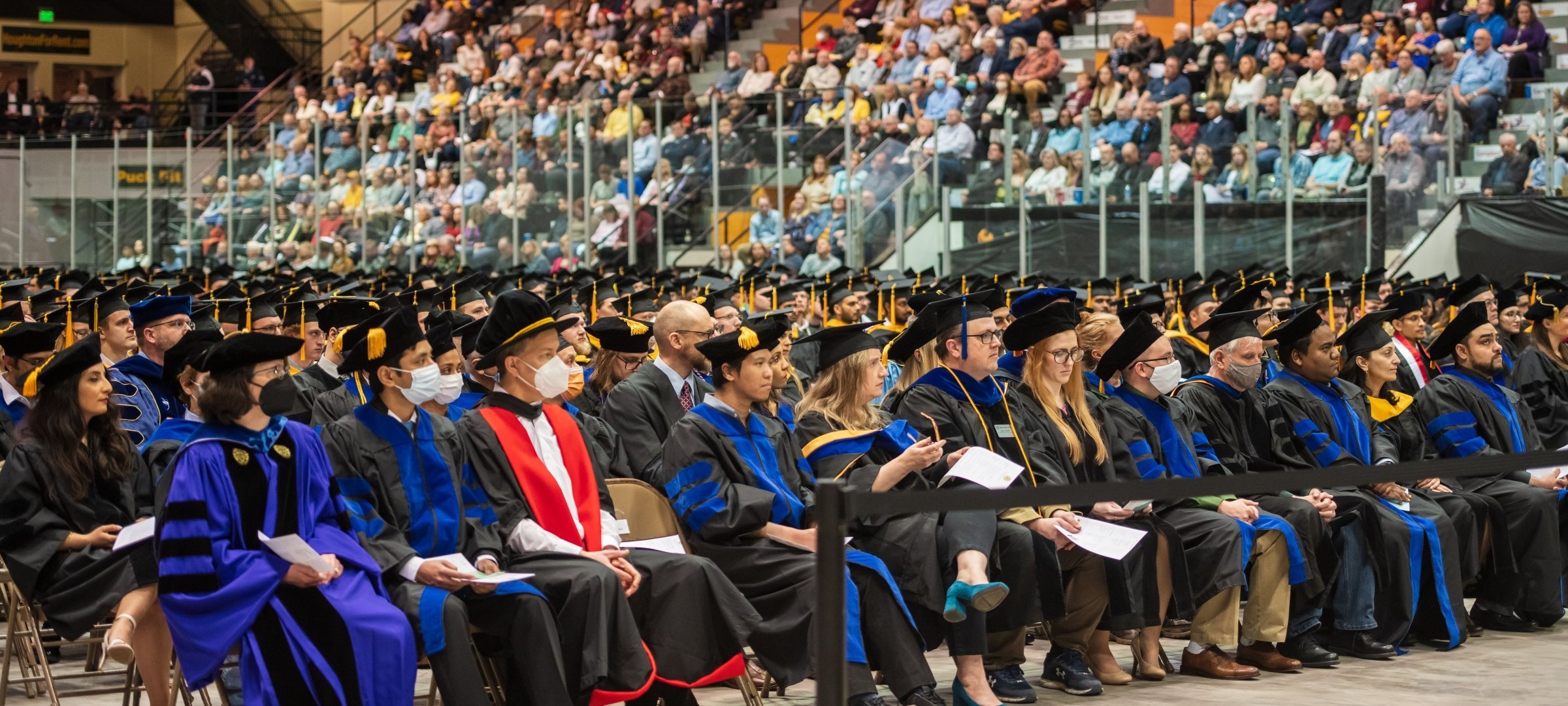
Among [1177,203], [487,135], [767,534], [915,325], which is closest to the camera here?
[767,534]

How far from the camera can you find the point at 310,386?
775cm

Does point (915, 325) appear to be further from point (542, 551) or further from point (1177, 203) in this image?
point (1177, 203)

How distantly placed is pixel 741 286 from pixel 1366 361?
607 centimetres

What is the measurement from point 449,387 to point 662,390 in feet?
5.30

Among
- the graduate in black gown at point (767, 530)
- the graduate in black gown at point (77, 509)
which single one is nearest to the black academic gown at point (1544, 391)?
the graduate in black gown at point (767, 530)

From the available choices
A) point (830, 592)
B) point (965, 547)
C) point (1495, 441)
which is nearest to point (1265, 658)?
point (965, 547)

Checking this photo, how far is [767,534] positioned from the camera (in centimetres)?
600

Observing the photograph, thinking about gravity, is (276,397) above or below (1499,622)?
above

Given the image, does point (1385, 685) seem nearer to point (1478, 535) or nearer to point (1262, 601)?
point (1262, 601)

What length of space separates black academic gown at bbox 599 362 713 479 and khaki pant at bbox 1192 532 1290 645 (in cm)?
204

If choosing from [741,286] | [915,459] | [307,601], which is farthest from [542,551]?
[741,286]

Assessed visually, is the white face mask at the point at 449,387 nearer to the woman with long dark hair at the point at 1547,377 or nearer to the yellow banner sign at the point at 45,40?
the woman with long dark hair at the point at 1547,377

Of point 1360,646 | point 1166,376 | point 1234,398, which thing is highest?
point 1166,376

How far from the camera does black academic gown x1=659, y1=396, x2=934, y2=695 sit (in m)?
5.77
